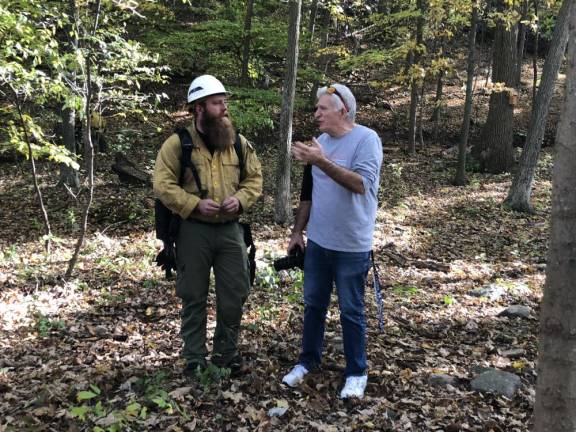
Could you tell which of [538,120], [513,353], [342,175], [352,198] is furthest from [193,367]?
[538,120]

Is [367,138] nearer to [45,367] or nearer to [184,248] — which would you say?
[184,248]

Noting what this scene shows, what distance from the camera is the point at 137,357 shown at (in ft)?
15.8

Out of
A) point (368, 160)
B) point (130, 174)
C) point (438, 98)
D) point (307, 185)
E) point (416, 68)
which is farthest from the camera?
point (438, 98)

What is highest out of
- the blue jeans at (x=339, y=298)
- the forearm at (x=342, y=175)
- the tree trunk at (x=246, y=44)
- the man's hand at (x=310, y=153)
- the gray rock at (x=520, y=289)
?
the tree trunk at (x=246, y=44)

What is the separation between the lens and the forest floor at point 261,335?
3818 mm

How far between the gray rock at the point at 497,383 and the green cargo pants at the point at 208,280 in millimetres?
2219

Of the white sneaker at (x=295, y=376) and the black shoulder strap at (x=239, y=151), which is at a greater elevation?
the black shoulder strap at (x=239, y=151)

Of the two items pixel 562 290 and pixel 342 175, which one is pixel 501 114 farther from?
pixel 562 290

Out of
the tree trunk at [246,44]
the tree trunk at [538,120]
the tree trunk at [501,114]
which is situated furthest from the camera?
the tree trunk at [501,114]

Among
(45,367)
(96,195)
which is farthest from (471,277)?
(96,195)

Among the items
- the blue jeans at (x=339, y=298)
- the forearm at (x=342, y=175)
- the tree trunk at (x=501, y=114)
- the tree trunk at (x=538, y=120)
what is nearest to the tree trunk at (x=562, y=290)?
the forearm at (x=342, y=175)

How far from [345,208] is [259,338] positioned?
2.16 meters

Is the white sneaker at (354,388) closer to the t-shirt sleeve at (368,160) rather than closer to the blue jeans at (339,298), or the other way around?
the blue jeans at (339,298)

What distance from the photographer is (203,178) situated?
159 inches
